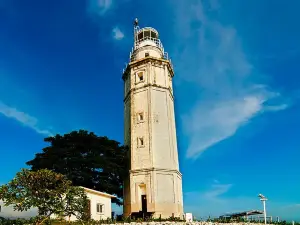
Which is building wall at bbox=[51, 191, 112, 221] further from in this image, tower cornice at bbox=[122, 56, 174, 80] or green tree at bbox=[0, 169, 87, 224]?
tower cornice at bbox=[122, 56, 174, 80]

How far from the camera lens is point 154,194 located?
35125mm

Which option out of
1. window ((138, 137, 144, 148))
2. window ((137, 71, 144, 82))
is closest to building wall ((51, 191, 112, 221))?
window ((138, 137, 144, 148))

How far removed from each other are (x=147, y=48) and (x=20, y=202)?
30.7 metres

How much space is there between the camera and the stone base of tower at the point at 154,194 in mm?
34906

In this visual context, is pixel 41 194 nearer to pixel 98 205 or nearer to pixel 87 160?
pixel 98 205

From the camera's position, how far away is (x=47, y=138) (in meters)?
41.0

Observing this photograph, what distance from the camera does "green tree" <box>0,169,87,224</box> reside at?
17.8 meters

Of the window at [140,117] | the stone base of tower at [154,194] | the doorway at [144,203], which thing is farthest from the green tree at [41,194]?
the window at [140,117]

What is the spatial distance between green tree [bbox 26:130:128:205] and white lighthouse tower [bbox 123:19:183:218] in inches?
70.7

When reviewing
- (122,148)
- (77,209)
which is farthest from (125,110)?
(77,209)

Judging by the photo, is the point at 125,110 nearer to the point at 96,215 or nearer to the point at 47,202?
the point at 96,215

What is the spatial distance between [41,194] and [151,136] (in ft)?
68.1

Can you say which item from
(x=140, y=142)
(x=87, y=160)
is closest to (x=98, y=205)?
(x=87, y=160)

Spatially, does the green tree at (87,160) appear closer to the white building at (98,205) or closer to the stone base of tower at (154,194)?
the stone base of tower at (154,194)
